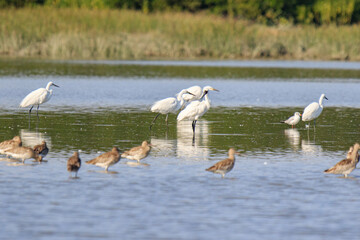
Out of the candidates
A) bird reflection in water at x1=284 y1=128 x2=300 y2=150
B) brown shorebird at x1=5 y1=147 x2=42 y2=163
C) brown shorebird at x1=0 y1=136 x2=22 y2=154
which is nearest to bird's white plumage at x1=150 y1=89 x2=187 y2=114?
bird reflection in water at x1=284 y1=128 x2=300 y2=150

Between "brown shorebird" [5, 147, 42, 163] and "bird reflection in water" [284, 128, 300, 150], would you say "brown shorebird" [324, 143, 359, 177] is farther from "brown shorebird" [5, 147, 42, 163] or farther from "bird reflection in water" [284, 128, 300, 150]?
"brown shorebird" [5, 147, 42, 163]

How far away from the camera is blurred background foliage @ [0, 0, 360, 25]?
59.2m

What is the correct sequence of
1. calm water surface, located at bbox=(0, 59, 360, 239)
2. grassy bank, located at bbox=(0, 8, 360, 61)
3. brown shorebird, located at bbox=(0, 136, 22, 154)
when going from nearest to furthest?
1. calm water surface, located at bbox=(0, 59, 360, 239)
2. brown shorebird, located at bbox=(0, 136, 22, 154)
3. grassy bank, located at bbox=(0, 8, 360, 61)

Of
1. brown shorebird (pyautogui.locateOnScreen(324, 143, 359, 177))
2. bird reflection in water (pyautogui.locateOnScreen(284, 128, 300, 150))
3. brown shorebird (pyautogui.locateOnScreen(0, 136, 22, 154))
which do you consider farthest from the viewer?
bird reflection in water (pyautogui.locateOnScreen(284, 128, 300, 150))

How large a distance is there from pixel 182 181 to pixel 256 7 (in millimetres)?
49337

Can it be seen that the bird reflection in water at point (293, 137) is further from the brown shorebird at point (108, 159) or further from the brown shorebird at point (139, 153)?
the brown shorebird at point (108, 159)

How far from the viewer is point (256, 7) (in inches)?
2328

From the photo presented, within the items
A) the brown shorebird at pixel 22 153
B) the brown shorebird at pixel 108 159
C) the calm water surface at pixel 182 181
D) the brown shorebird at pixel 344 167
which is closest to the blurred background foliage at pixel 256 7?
the calm water surface at pixel 182 181

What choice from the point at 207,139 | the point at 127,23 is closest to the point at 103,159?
the point at 207,139

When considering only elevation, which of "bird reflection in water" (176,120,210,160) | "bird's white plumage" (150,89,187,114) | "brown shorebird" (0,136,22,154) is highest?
"bird's white plumage" (150,89,187,114)

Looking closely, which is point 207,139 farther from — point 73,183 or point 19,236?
point 19,236

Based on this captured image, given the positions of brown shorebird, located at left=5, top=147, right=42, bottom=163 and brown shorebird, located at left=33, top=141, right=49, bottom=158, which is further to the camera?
brown shorebird, located at left=33, top=141, right=49, bottom=158

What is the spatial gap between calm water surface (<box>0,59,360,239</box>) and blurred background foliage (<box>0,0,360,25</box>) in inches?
1501

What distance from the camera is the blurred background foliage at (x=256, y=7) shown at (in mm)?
59250
